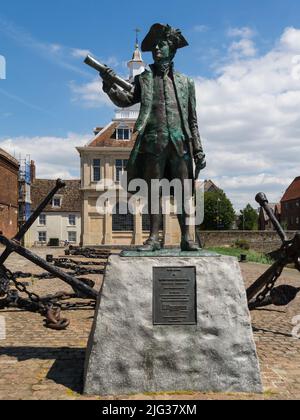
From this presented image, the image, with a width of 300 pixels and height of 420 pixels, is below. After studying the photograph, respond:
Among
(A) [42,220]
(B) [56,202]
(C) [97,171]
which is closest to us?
(C) [97,171]

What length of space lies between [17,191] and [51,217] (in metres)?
5.29

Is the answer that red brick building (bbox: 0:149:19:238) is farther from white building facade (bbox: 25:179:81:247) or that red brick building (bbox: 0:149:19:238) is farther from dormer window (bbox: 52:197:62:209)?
dormer window (bbox: 52:197:62:209)

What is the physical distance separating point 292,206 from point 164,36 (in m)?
61.4

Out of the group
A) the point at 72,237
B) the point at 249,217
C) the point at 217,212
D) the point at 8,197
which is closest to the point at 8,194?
the point at 8,197

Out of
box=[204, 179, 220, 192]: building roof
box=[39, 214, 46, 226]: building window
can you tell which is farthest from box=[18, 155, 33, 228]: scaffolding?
box=[204, 179, 220, 192]: building roof

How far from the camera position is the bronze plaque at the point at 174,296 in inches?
161

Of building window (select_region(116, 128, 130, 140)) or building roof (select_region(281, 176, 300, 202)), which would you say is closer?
building window (select_region(116, 128, 130, 140))

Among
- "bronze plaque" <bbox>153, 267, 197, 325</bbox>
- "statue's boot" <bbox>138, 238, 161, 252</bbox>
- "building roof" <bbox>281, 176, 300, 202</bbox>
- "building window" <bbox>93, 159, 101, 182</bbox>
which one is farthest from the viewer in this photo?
"building roof" <bbox>281, 176, 300, 202</bbox>

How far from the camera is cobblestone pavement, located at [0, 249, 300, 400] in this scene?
390cm

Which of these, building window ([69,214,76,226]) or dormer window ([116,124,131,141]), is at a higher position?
dormer window ([116,124,131,141])

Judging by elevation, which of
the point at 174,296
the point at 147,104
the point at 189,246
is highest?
the point at 147,104

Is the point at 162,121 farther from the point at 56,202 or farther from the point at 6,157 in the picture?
the point at 56,202

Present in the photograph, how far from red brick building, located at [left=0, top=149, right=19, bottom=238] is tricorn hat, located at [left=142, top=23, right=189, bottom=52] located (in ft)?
101

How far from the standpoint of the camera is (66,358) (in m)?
4.95
